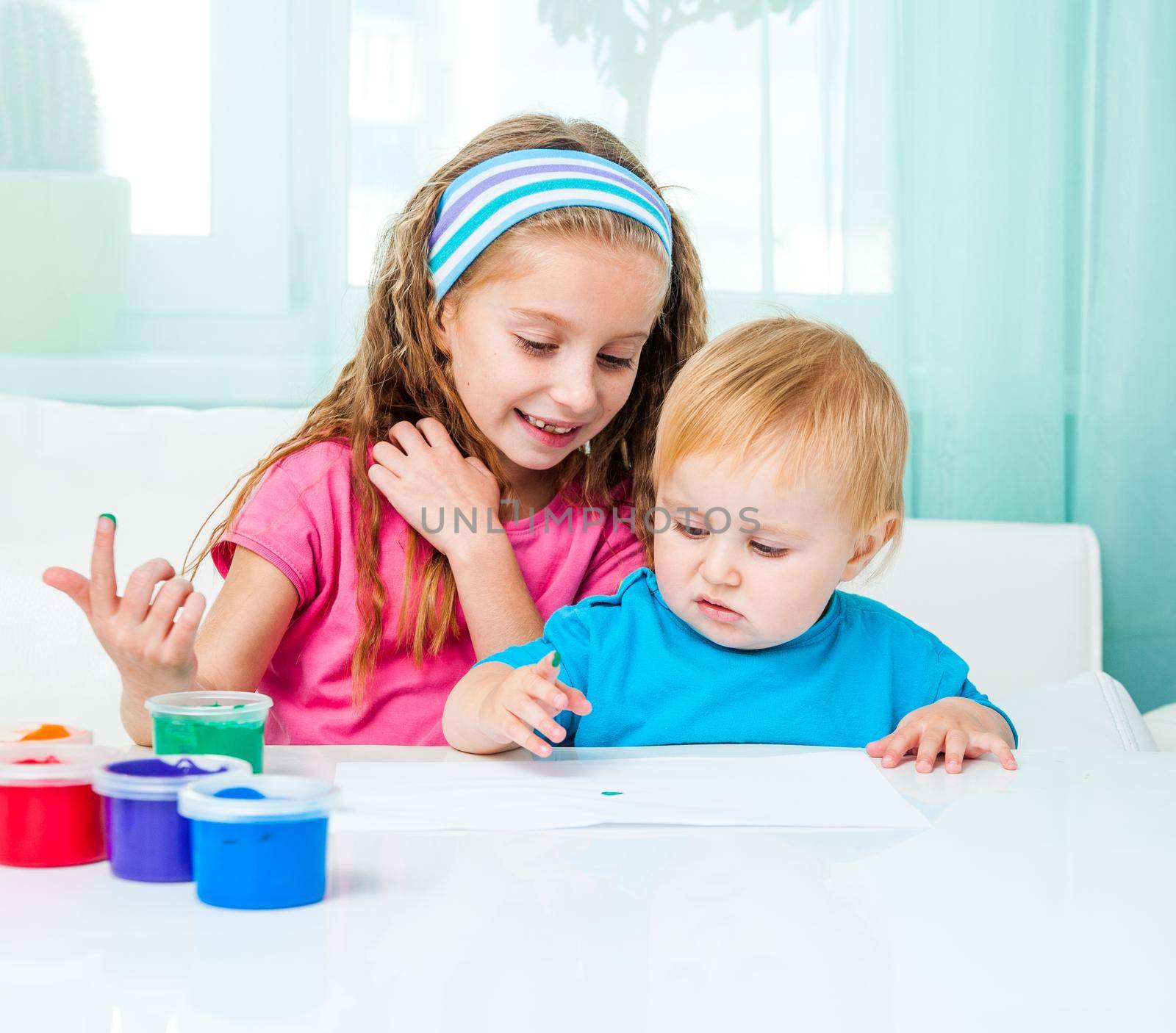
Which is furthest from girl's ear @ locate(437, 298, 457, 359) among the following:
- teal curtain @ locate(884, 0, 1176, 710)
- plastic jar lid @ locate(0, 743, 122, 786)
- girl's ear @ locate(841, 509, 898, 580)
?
teal curtain @ locate(884, 0, 1176, 710)

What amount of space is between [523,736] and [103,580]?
11.2 inches

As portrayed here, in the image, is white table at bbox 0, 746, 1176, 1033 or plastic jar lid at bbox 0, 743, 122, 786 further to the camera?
plastic jar lid at bbox 0, 743, 122, 786

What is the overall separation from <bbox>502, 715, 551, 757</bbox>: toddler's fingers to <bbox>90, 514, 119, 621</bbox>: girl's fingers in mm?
264

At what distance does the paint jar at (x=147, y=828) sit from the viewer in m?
0.58

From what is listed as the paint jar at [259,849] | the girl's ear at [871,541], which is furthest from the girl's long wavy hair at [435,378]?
the paint jar at [259,849]

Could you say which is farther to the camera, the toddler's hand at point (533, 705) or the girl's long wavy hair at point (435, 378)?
the girl's long wavy hair at point (435, 378)

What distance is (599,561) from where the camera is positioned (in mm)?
1336

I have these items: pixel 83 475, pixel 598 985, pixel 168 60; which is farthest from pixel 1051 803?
pixel 168 60

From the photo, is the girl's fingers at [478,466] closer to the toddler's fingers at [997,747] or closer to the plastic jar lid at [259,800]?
the toddler's fingers at [997,747]

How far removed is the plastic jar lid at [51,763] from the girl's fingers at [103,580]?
148mm

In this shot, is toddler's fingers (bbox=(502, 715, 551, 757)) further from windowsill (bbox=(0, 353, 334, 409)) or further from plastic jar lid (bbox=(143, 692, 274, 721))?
windowsill (bbox=(0, 353, 334, 409))

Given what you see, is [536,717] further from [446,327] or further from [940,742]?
[446,327]

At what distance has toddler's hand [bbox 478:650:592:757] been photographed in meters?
0.78

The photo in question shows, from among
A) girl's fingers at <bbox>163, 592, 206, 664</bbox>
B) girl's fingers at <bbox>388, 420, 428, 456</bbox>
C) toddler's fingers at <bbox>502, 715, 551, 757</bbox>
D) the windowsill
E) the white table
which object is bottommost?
the white table
